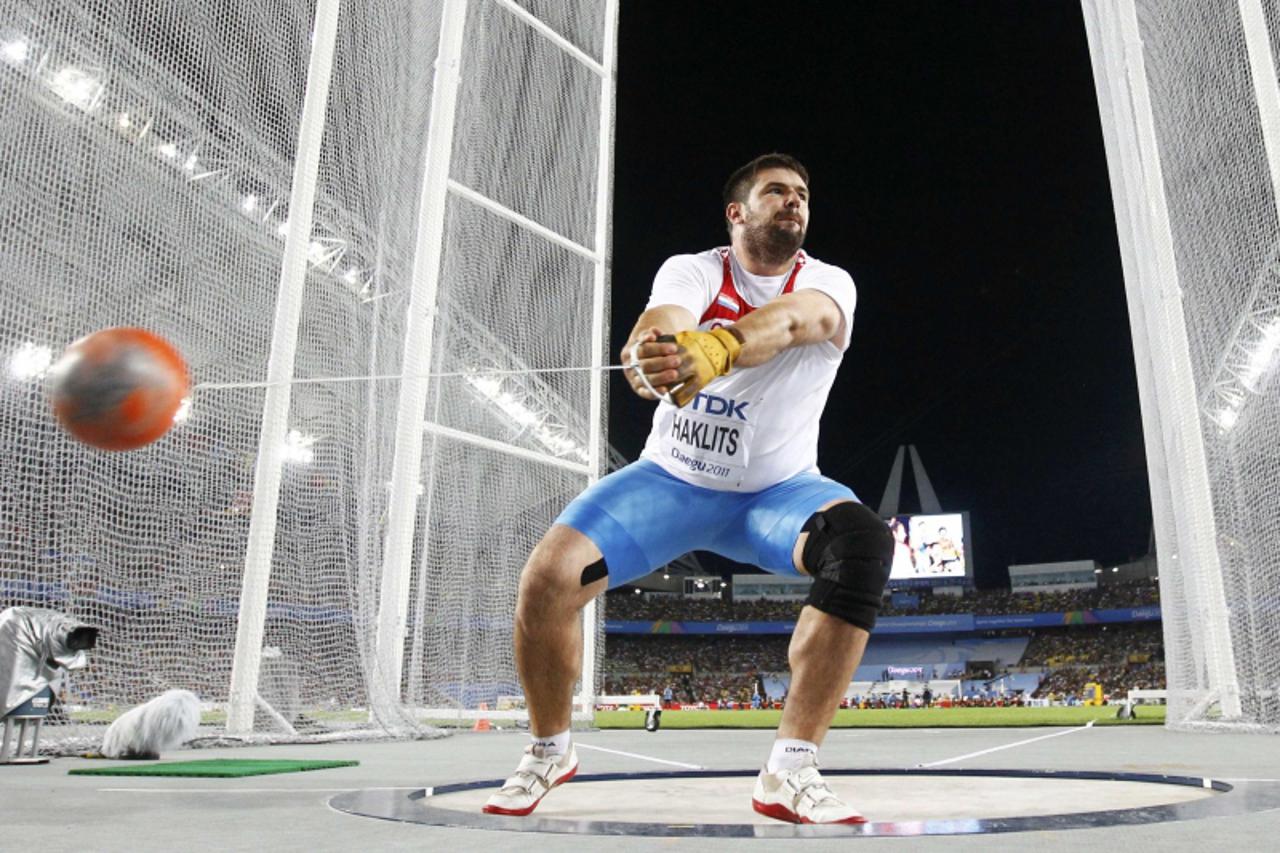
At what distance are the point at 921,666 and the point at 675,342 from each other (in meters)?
52.5

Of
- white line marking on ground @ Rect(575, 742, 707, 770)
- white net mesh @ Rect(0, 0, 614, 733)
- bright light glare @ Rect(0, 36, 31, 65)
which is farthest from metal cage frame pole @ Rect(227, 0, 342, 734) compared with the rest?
white line marking on ground @ Rect(575, 742, 707, 770)

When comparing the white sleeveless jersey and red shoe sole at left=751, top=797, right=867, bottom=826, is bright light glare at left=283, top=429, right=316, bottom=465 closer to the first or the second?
the white sleeveless jersey

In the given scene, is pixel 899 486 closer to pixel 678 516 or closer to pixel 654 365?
pixel 678 516

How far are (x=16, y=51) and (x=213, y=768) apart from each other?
12.8ft

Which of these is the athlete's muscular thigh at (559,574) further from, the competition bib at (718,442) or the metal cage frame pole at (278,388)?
the metal cage frame pole at (278,388)

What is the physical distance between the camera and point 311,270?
8.05m

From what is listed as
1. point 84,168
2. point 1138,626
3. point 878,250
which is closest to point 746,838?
point 84,168

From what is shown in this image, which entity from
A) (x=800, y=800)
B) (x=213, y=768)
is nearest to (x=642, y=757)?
(x=213, y=768)

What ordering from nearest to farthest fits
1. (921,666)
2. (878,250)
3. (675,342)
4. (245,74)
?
(675,342)
(245,74)
(878,250)
(921,666)

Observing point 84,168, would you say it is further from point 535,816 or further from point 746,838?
point 746,838

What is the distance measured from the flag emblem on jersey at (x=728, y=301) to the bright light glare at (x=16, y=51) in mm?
4392

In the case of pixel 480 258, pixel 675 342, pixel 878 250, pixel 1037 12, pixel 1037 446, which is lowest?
pixel 675 342

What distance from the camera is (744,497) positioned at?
3.16 meters

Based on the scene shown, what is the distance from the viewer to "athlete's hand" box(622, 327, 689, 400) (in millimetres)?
2457
